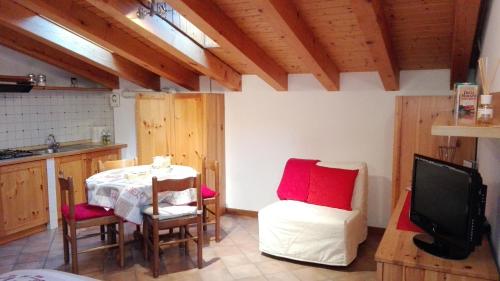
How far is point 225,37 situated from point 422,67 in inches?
80.3

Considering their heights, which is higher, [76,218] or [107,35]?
[107,35]

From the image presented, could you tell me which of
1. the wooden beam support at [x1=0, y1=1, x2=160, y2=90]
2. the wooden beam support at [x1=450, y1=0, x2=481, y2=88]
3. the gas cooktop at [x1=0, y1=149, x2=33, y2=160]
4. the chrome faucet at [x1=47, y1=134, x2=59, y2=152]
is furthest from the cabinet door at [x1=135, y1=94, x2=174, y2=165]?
the wooden beam support at [x1=450, y1=0, x2=481, y2=88]

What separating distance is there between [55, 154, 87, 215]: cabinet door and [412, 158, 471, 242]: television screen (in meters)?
3.77

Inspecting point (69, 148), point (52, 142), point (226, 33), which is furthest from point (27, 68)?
point (226, 33)

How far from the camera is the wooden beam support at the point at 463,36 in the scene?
8.20 feet

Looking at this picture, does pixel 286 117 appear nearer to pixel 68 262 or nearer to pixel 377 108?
pixel 377 108

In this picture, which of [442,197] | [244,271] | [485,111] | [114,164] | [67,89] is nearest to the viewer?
[485,111]

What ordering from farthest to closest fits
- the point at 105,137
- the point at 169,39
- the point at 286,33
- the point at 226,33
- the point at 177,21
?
the point at 105,137 < the point at 177,21 < the point at 169,39 < the point at 226,33 < the point at 286,33

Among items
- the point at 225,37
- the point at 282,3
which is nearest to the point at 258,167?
the point at 225,37

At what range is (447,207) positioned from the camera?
2012mm

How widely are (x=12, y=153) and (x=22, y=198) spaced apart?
0.53m

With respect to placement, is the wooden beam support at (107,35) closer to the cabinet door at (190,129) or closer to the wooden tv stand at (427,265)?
the cabinet door at (190,129)

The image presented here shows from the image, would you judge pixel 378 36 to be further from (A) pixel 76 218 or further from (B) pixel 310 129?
(A) pixel 76 218

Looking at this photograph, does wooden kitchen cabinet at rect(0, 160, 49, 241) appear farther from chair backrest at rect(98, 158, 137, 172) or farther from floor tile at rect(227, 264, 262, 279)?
floor tile at rect(227, 264, 262, 279)
